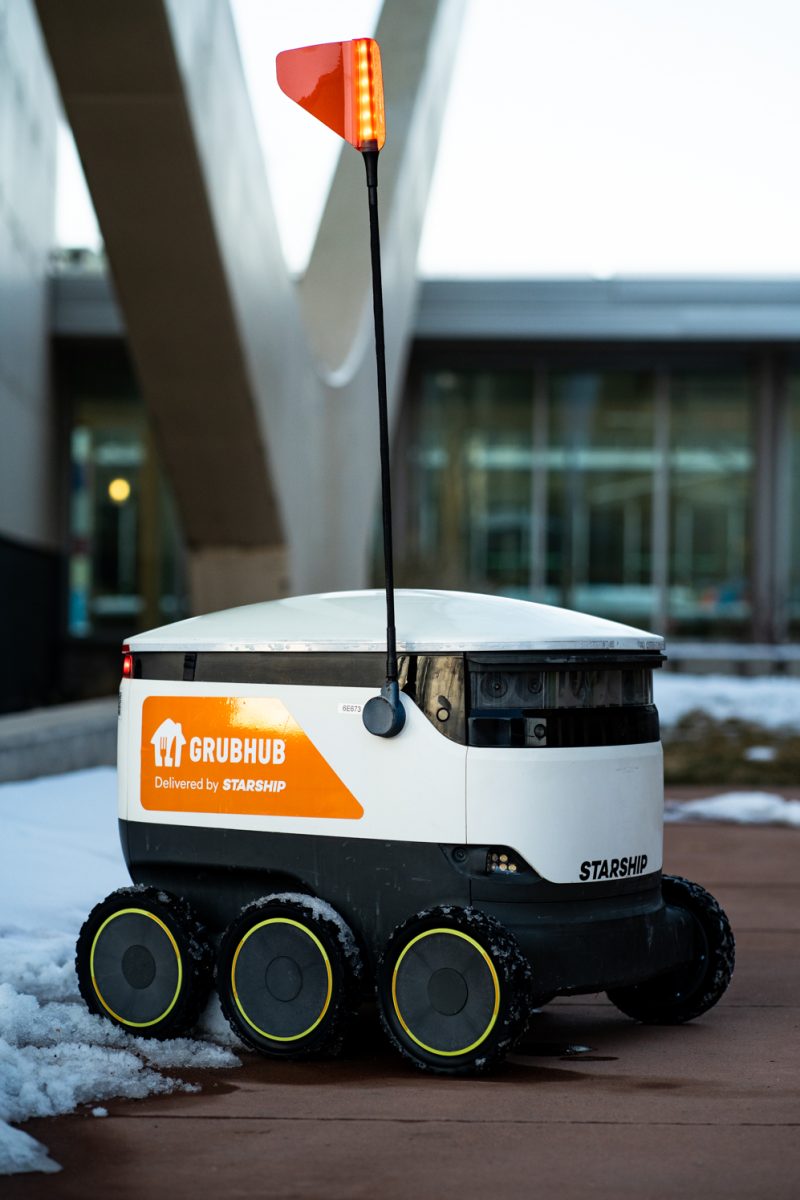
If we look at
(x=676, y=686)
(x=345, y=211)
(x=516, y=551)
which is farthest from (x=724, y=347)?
(x=345, y=211)

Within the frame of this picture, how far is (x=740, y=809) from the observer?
931cm

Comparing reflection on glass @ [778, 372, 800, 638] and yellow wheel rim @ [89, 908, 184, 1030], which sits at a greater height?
reflection on glass @ [778, 372, 800, 638]

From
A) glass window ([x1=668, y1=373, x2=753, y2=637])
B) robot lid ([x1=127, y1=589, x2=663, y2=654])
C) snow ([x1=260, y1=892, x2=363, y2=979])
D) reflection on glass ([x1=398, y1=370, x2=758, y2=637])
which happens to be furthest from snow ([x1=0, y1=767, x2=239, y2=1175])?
glass window ([x1=668, y1=373, x2=753, y2=637])

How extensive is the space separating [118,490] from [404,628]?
18.5m

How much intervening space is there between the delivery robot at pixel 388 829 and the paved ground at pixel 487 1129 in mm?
197

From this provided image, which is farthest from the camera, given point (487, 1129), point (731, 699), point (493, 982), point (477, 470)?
point (477, 470)

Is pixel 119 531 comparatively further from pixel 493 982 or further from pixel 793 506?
pixel 493 982

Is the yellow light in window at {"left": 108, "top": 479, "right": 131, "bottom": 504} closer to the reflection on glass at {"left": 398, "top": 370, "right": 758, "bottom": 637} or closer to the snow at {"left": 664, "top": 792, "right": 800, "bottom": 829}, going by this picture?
the reflection on glass at {"left": 398, "top": 370, "right": 758, "bottom": 637}

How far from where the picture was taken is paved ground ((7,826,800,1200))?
9.77 ft

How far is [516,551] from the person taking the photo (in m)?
22.9

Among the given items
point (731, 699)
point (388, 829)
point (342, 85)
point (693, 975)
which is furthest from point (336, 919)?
point (731, 699)

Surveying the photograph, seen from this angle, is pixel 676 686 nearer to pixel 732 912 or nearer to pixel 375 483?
pixel 375 483

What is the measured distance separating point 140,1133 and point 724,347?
20.1m

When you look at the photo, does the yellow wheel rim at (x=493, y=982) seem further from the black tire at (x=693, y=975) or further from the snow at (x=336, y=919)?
the black tire at (x=693, y=975)
